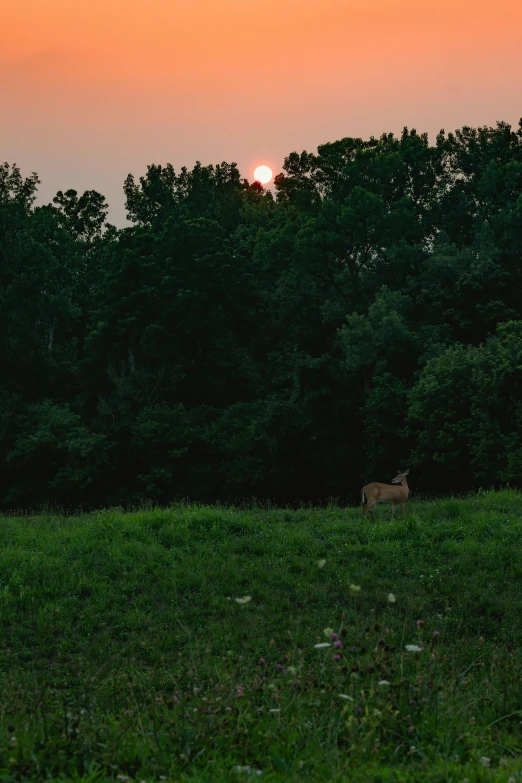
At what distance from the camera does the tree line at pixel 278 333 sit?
4112cm

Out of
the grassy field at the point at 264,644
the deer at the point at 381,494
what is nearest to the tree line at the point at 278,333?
the deer at the point at 381,494

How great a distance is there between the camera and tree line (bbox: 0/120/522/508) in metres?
41.1

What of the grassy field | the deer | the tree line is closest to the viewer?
the grassy field

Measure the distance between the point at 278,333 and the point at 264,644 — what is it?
39.4 meters

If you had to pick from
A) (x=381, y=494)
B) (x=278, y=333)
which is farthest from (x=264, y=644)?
(x=278, y=333)

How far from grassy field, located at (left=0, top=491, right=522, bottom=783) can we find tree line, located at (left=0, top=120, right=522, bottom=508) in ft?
71.7

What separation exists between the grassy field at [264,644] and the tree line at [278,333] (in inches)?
860

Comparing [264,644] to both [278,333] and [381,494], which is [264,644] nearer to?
[381,494]

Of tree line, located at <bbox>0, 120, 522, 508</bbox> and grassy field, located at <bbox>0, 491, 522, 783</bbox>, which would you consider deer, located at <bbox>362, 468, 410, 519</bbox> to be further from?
tree line, located at <bbox>0, 120, 522, 508</bbox>

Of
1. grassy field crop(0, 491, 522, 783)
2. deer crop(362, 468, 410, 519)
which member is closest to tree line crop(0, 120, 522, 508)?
deer crop(362, 468, 410, 519)

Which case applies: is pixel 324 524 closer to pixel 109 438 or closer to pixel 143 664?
pixel 143 664

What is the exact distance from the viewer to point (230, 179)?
6138 cm

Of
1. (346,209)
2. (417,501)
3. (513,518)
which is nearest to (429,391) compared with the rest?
(346,209)

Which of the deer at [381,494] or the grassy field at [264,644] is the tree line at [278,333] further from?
the grassy field at [264,644]
